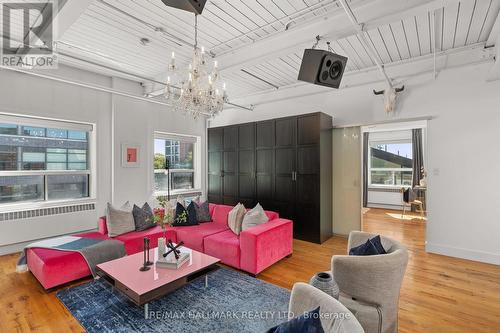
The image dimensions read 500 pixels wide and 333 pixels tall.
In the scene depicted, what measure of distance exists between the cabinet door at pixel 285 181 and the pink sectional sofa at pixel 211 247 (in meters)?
1.03

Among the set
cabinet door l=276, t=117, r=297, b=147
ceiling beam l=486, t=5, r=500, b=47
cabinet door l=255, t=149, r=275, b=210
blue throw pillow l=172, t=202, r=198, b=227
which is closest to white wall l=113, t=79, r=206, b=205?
blue throw pillow l=172, t=202, r=198, b=227

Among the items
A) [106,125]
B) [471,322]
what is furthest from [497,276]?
[106,125]

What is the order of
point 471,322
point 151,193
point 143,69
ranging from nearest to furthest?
point 471,322, point 143,69, point 151,193

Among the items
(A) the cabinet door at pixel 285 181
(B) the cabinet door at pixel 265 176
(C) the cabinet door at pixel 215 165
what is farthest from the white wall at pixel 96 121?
(A) the cabinet door at pixel 285 181

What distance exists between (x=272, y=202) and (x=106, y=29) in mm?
4130

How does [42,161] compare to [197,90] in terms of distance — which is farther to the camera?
[42,161]

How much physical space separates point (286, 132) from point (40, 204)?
15.7 feet

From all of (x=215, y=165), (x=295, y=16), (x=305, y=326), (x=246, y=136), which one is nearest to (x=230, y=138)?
(x=246, y=136)

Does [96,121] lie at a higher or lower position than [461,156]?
higher

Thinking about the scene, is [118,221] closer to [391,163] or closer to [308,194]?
[308,194]

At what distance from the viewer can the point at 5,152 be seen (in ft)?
12.8

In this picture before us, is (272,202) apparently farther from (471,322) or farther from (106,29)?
(106,29)

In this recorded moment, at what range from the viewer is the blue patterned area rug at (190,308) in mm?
2186

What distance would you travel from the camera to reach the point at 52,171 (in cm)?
439
